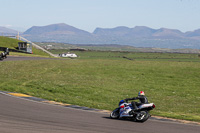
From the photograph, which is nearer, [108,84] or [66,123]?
[66,123]

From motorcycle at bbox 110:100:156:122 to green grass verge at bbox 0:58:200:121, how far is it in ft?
6.92

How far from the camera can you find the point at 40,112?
1694cm

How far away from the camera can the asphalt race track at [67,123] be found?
12.9 meters

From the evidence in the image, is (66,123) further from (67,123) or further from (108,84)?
(108,84)

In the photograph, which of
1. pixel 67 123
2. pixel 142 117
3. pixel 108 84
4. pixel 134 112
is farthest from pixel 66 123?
pixel 108 84

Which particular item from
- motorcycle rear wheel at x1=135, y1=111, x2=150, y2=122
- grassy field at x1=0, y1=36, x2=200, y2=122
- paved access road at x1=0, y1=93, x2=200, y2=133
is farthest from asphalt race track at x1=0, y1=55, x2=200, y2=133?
grassy field at x1=0, y1=36, x2=200, y2=122

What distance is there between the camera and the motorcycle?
602 inches

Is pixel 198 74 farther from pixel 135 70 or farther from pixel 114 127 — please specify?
pixel 114 127

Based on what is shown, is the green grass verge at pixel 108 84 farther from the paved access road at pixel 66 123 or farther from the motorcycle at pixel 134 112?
the paved access road at pixel 66 123

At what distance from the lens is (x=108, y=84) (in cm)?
3089

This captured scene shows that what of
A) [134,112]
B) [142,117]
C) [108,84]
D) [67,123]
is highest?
[134,112]

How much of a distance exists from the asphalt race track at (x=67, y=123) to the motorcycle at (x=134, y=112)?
29 cm

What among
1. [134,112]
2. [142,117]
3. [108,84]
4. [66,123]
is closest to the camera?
[66,123]

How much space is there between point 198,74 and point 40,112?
2425cm
